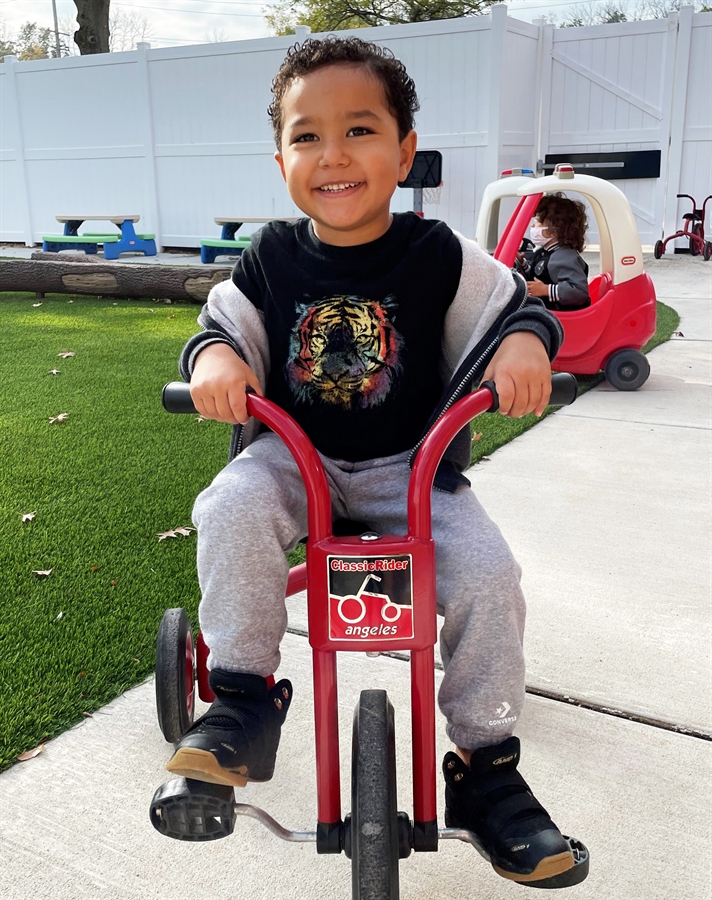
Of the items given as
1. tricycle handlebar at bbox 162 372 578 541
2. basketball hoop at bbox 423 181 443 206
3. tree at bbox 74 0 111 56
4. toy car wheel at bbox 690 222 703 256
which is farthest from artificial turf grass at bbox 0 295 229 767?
tree at bbox 74 0 111 56

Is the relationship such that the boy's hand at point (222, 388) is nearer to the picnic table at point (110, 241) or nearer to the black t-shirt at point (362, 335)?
the black t-shirt at point (362, 335)

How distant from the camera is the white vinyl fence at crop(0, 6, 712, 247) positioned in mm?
10875

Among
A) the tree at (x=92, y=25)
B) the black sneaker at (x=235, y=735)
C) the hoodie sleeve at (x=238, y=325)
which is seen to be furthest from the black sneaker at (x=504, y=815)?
the tree at (x=92, y=25)

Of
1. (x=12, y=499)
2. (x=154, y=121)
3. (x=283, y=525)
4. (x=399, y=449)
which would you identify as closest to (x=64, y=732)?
(x=283, y=525)

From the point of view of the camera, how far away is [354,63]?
5.44 ft

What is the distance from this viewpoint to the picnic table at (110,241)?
11961mm

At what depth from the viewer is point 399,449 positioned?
1.74 metres

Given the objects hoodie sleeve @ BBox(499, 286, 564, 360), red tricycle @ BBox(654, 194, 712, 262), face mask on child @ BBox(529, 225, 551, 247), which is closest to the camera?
hoodie sleeve @ BBox(499, 286, 564, 360)

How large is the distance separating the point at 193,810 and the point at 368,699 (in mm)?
325

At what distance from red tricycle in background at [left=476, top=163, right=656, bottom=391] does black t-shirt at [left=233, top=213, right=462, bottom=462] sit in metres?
2.85

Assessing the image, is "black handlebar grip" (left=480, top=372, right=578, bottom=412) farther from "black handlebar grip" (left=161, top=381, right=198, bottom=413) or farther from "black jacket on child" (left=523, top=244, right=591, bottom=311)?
"black jacket on child" (left=523, top=244, right=591, bottom=311)

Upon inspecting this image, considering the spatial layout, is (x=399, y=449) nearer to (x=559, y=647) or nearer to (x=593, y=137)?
(x=559, y=647)

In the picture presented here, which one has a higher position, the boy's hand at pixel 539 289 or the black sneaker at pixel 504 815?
the boy's hand at pixel 539 289

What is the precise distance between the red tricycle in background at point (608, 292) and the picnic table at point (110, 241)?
833 centimetres
